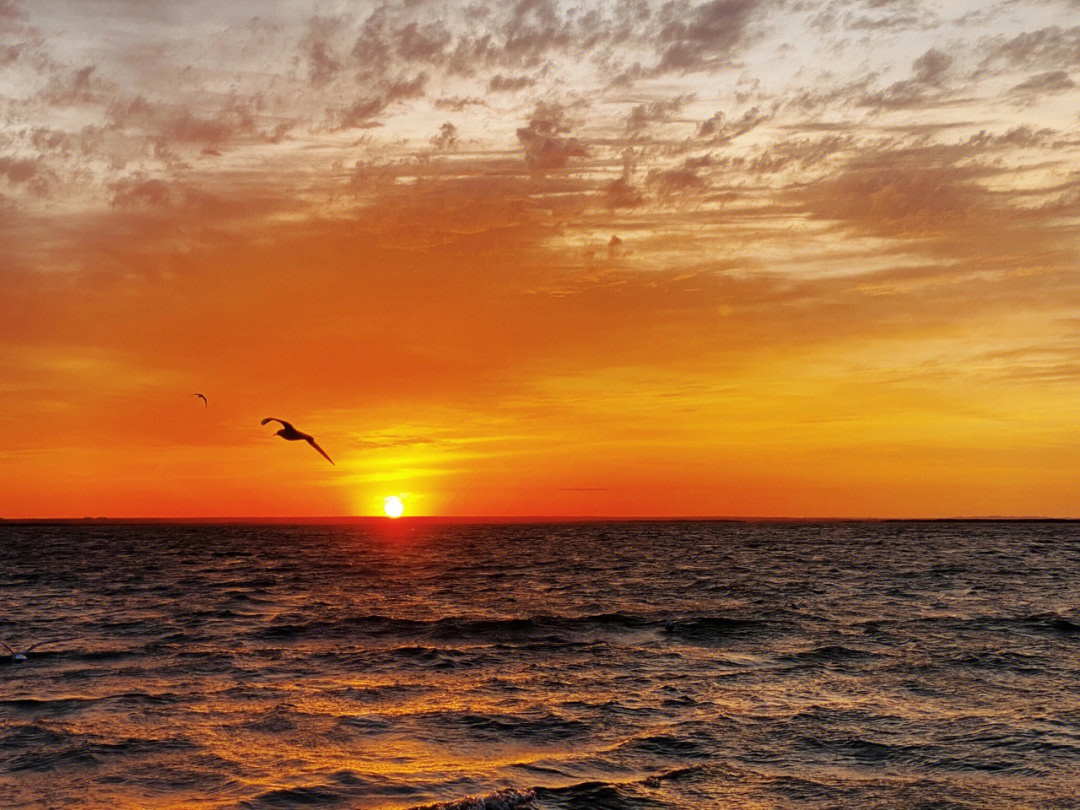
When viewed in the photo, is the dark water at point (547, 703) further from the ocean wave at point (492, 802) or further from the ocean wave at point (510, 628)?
the ocean wave at point (510, 628)

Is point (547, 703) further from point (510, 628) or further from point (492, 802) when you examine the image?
point (510, 628)

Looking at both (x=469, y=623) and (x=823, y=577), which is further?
(x=823, y=577)

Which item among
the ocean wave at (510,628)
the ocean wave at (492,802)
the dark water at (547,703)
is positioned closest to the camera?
the ocean wave at (492,802)

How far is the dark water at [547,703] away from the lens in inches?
667

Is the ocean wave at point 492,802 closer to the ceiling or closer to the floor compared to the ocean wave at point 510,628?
closer to the ceiling

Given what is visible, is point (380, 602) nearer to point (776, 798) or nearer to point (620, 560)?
point (776, 798)

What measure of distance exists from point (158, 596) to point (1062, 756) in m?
48.0

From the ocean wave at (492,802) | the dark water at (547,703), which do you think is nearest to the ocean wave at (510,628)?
the dark water at (547,703)

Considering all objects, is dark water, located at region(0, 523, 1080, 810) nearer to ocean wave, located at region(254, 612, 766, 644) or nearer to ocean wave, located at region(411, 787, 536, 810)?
ocean wave, located at region(411, 787, 536, 810)

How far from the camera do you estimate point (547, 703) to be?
925 inches

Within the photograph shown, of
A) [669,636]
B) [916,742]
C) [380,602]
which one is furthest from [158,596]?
[916,742]

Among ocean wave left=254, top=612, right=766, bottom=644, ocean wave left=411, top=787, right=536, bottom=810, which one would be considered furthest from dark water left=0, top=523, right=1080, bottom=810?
ocean wave left=254, top=612, right=766, bottom=644

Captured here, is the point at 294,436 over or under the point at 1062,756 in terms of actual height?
over

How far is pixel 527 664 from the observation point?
29.5m
